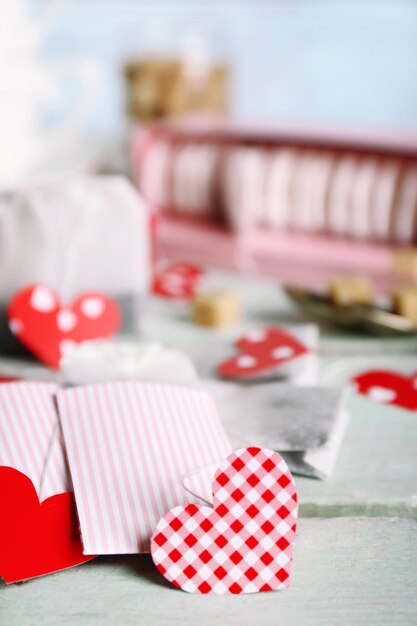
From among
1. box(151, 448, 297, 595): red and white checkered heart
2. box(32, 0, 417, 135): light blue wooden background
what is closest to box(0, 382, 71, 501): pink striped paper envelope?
box(151, 448, 297, 595): red and white checkered heart

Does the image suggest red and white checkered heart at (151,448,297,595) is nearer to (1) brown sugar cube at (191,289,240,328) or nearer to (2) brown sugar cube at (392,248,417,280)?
(1) brown sugar cube at (191,289,240,328)

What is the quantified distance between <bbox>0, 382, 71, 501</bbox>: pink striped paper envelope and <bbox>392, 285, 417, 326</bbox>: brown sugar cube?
625 mm

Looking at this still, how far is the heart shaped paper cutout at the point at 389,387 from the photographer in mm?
889

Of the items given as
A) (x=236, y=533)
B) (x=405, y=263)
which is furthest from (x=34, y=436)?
(x=405, y=263)

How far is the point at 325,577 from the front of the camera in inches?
23.1

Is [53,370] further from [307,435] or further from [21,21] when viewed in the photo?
[21,21]

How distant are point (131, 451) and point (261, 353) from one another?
1.17 feet

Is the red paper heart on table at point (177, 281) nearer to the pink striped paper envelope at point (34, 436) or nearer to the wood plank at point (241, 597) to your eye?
the pink striped paper envelope at point (34, 436)

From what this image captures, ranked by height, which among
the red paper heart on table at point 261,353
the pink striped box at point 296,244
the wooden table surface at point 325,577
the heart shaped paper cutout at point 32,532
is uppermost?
the heart shaped paper cutout at point 32,532

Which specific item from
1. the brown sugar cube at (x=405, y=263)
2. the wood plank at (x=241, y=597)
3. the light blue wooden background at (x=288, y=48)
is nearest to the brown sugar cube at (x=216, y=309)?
→ the wood plank at (x=241, y=597)

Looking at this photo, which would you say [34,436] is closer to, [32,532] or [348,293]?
[32,532]

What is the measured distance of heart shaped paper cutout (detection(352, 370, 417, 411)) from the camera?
35.0 inches

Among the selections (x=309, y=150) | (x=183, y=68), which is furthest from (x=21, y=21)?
(x=183, y=68)

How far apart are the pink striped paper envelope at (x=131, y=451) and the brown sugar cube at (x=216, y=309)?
41 centimetres
